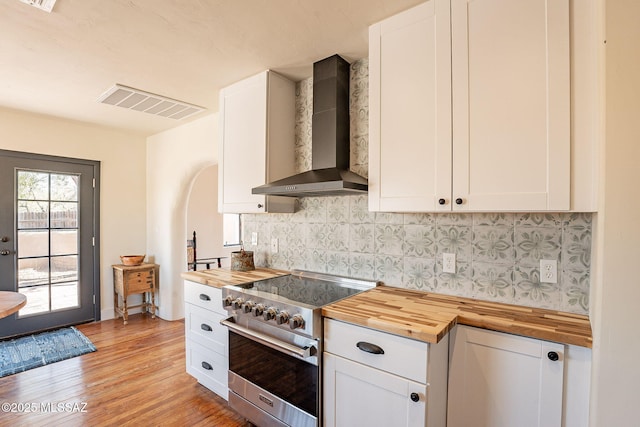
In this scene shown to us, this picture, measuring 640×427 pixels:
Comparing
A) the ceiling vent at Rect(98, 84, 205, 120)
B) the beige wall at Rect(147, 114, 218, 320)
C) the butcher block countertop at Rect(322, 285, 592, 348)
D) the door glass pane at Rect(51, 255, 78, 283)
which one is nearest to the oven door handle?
the butcher block countertop at Rect(322, 285, 592, 348)

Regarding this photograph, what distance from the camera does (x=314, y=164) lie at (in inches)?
88.6

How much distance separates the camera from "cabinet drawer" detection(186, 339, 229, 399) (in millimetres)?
2230

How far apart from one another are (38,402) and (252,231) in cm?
197

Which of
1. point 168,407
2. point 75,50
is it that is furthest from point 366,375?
point 75,50

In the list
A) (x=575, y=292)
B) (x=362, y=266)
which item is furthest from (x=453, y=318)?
(x=362, y=266)

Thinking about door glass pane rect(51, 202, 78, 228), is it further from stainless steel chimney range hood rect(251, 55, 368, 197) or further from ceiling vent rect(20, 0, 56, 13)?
stainless steel chimney range hood rect(251, 55, 368, 197)

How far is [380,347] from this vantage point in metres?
1.44

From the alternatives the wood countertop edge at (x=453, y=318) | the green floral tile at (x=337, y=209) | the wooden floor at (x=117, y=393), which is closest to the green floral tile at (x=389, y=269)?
the wood countertop edge at (x=453, y=318)

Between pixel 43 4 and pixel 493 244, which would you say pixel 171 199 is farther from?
pixel 493 244

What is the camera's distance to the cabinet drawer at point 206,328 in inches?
87.2

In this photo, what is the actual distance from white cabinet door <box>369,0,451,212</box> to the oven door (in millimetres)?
946

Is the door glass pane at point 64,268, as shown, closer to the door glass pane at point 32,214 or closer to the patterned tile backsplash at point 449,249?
the door glass pane at point 32,214

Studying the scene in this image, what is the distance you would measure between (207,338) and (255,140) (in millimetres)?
1523

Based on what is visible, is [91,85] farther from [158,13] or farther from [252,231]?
[252,231]
